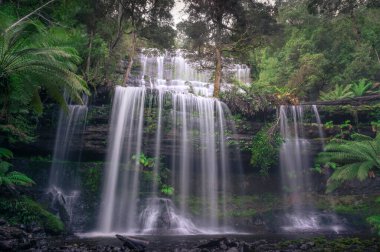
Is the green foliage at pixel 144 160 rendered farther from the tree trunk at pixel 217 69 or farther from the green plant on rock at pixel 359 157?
the green plant on rock at pixel 359 157

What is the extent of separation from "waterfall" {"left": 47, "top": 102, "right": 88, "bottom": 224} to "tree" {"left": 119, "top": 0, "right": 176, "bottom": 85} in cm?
362

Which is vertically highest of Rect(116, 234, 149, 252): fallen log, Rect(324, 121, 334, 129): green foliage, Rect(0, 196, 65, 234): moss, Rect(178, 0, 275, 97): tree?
Rect(178, 0, 275, 97): tree

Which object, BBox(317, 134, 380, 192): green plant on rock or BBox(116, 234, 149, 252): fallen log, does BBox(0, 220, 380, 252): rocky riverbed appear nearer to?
BBox(116, 234, 149, 252): fallen log

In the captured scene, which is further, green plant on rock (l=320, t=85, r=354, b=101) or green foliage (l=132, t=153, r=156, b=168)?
green plant on rock (l=320, t=85, r=354, b=101)

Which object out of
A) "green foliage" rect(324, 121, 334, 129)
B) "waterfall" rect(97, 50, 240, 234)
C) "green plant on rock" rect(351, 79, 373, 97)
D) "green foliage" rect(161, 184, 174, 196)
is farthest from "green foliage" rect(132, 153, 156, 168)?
"green plant on rock" rect(351, 79, 373, 97)

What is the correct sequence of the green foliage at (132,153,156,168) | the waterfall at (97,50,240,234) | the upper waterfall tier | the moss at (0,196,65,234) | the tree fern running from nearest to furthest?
the tree fern, the moss at (0,196,65,234), the waterfall at (97,50,240,234), the green foliage at (132,153,156,168), the upper waterfall tier

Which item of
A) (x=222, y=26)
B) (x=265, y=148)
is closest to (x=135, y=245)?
(x=265, y=148)

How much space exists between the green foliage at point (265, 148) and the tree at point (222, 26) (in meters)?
3.19

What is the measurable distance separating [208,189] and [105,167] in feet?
15.0

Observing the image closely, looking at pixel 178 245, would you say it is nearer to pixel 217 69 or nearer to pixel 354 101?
pixel 217 69

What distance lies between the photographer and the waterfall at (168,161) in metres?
13.2

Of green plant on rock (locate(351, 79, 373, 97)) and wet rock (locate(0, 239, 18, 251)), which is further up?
green plant on rock (locate(351, 79, 373, 97))

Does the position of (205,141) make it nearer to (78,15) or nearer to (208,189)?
→ (208,189)

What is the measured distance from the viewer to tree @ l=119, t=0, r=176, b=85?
16.5 meters
